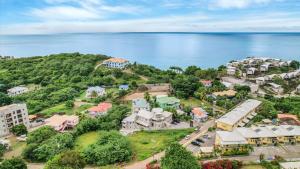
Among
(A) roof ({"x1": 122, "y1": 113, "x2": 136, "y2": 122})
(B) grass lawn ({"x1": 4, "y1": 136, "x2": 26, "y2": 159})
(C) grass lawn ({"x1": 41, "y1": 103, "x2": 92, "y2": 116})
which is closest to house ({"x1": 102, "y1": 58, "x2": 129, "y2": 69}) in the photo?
(C) grass lawn ({"x1": 41, "y1": 103, "x2": 92, "y2": 116})

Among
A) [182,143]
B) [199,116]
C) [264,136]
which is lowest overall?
[182,143]

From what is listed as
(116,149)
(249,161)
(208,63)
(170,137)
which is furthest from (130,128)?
(208,63)

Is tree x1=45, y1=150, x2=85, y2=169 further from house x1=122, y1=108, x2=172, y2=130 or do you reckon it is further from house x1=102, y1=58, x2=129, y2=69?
house x1=102, y1=58, x2=129, y2=69

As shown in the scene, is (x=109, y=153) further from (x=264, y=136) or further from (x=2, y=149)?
(x=264, y=136)

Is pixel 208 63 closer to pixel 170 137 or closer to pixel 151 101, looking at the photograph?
pixel 151 101

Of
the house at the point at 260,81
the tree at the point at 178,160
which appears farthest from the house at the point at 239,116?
the house at the point at 260,81

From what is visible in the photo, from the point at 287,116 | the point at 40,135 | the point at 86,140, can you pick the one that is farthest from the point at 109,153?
the point at 287,116
